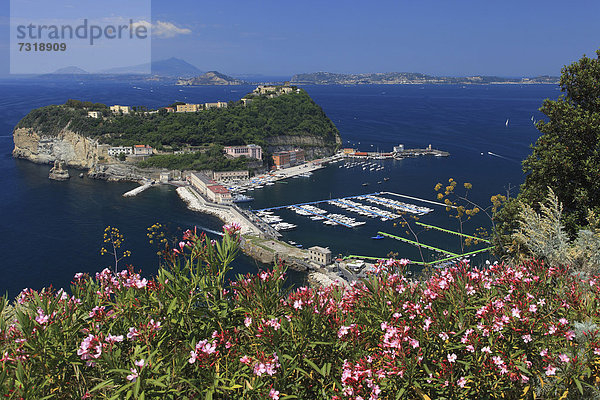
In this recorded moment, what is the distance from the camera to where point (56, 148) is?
4728 cm

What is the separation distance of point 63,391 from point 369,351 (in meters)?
1.66

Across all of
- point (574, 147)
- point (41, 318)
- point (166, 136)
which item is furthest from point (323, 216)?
point (41, 318)

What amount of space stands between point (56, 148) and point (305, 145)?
26557mm

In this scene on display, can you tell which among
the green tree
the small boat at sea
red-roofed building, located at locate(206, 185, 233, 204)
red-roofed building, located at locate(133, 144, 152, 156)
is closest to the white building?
red-roofed building, located at locate(133, 144, 152, 156)

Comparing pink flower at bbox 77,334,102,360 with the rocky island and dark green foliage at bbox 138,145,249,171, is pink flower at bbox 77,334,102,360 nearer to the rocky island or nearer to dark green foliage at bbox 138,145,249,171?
dark green foliage at bbox 138,145,249,171

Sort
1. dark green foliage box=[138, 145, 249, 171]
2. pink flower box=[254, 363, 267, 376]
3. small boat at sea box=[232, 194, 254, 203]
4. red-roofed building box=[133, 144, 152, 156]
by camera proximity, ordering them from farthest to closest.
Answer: red-roofed building box=[133, 144, 152, 156] → dark green foliage box=[138, 145, 249, 171] → small boat at sea box=[232, 194, 254, 203] → pink flower box=[254, 363, 267, 376]

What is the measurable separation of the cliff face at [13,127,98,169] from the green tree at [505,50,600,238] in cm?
4440

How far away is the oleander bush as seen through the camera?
228 centimetres

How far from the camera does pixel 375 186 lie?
1438 inches

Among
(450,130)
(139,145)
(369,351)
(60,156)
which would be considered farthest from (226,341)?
(450,130)

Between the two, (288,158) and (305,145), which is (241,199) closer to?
(288,158)

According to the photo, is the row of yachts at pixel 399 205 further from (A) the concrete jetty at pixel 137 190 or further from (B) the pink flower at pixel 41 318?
(B) the pink flower at pixel 41 318

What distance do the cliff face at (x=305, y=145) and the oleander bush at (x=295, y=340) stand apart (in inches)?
1889

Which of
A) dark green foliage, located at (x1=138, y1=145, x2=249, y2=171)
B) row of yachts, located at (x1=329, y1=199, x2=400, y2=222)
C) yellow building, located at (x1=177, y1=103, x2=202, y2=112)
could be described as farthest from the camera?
yellow building, located at (x1=177, y1=103, x2=202, y2=112)
